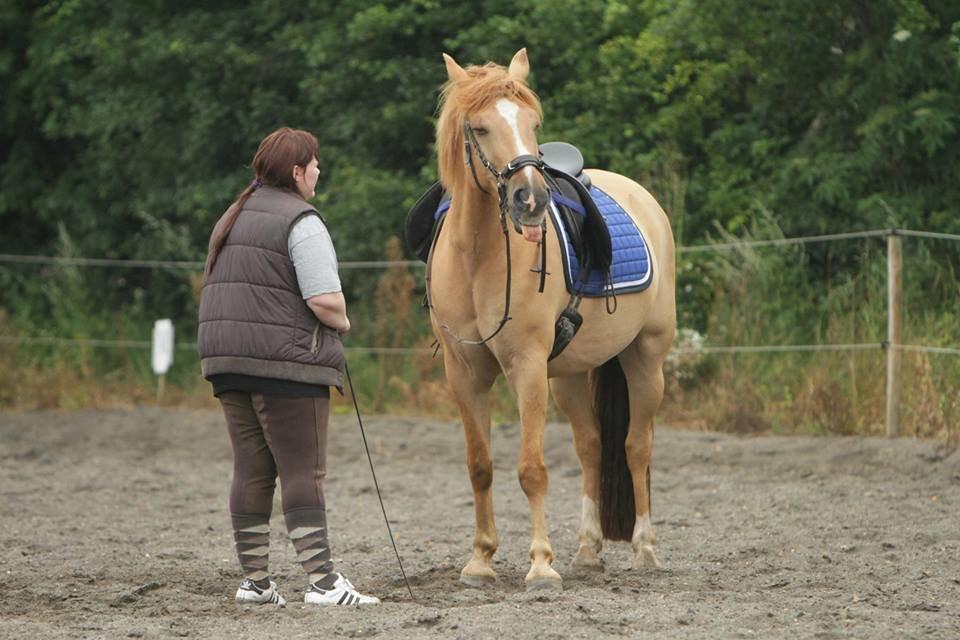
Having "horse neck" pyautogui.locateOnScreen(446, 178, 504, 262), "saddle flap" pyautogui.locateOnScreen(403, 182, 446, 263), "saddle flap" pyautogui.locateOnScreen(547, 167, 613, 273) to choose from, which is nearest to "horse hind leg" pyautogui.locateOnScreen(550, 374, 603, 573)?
"saddle flap" pyautogui.locateOnScreen(547, 167, 613, 273)

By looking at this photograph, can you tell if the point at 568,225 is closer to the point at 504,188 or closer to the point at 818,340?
the point at 504,188

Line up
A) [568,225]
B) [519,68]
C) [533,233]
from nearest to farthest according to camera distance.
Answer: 1. [533,233]
2. [519,68]
3. [568,225]

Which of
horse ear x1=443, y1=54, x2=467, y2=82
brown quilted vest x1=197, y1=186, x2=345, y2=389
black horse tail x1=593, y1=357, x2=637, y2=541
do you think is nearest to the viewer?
brown quilted vest x1=197, y1=186, x2=345, y2=389

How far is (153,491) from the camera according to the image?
9.07m

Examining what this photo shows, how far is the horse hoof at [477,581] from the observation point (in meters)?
5.63

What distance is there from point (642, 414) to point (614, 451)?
0.22 metres

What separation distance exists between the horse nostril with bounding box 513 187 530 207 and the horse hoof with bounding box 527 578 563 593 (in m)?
1.47

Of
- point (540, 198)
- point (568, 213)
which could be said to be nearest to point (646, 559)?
point (568, 213)

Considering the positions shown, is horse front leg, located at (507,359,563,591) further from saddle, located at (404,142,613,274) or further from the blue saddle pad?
saddle, located at (404,142,613,274)

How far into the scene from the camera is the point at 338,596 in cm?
501

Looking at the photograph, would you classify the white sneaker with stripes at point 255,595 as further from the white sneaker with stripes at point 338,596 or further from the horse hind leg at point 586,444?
the horse hind leg at point 586,444

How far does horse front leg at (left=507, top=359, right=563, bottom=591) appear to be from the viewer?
5.50m

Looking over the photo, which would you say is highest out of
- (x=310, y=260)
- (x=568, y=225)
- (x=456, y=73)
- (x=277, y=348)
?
(x=456, y=73)

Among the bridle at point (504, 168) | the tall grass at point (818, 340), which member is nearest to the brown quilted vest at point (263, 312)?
the bridle at point (504, 168)
